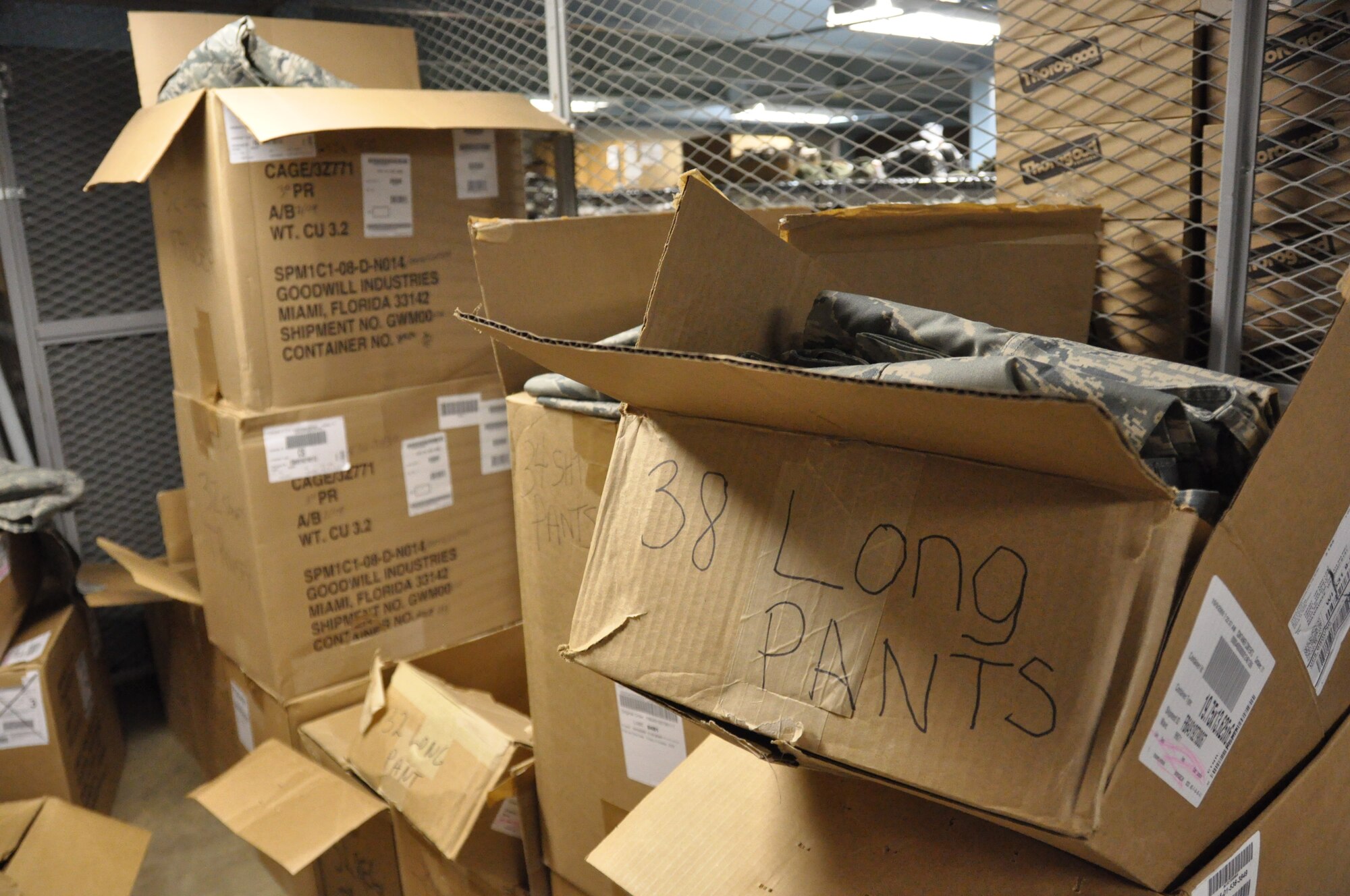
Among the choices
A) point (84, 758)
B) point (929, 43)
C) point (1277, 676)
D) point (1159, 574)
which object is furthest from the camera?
point (929, 43)

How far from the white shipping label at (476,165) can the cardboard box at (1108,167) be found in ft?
2.97

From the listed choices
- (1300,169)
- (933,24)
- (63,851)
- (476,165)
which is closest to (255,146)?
(476,165)

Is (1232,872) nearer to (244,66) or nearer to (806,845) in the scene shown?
(806,845)

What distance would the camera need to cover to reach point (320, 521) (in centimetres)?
164

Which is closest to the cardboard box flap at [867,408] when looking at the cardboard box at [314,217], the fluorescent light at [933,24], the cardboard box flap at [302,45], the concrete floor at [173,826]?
the cardboard box at [314,217]

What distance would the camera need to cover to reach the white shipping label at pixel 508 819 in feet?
4.27

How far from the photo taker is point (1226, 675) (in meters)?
0.53

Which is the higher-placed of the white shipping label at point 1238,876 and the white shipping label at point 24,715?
the white shipping label at point 1238,876

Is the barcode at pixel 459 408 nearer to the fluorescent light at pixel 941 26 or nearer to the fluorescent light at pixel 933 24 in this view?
the fluorescent light at pixel 933 24

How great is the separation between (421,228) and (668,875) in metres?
1.25

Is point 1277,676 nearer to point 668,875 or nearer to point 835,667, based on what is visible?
point 835,667

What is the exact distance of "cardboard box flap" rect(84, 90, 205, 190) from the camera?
1463mm

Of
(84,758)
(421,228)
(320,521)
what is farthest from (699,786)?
(84,758)

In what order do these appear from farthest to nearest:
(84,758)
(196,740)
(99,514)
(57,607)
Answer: (99,514) → (196,740) → (57,607) → (84,758)
